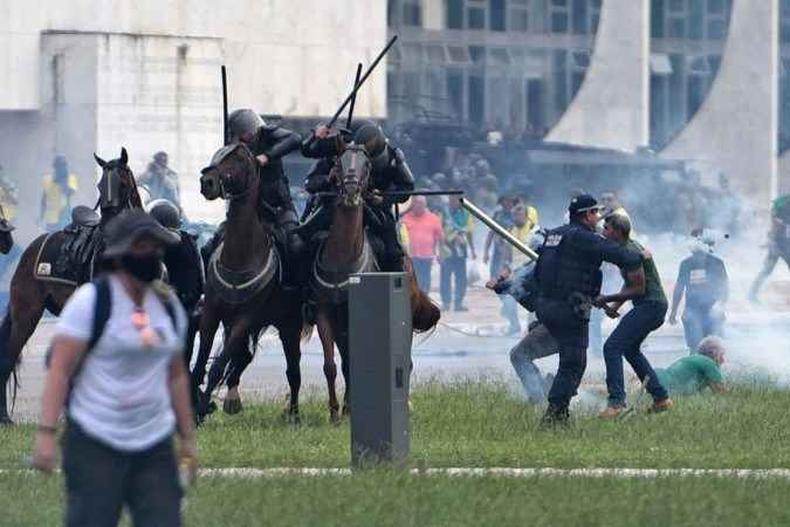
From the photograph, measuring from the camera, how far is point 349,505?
12.1m

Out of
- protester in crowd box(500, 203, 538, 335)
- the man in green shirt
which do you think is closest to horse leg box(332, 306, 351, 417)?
the man in green shirt

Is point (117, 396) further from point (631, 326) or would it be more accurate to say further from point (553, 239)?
point (631, 326)

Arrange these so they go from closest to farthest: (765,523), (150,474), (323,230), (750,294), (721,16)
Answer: (150,474)
(765,523)
(323,230)
(750,294)
(721,16)

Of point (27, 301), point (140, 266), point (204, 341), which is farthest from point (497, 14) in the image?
point (140, 266)

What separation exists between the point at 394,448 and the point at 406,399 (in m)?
0.39

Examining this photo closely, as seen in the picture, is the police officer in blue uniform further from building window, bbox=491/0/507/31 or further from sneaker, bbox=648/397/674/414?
building window, bbox=491/0/507/31

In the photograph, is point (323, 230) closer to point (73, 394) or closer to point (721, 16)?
point (73, 394)

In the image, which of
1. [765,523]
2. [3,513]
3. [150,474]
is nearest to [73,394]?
[150,474]

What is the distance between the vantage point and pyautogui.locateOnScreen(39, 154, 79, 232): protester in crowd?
36.0 m

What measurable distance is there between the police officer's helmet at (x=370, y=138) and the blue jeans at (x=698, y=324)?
353 inches

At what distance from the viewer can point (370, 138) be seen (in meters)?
18.2

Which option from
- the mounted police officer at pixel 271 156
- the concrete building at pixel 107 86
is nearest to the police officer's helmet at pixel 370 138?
the mounted police officer at pixel 271 156

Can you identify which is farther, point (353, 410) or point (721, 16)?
point (721, 16)

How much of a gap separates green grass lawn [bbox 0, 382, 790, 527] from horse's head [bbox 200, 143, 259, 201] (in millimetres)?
1615
